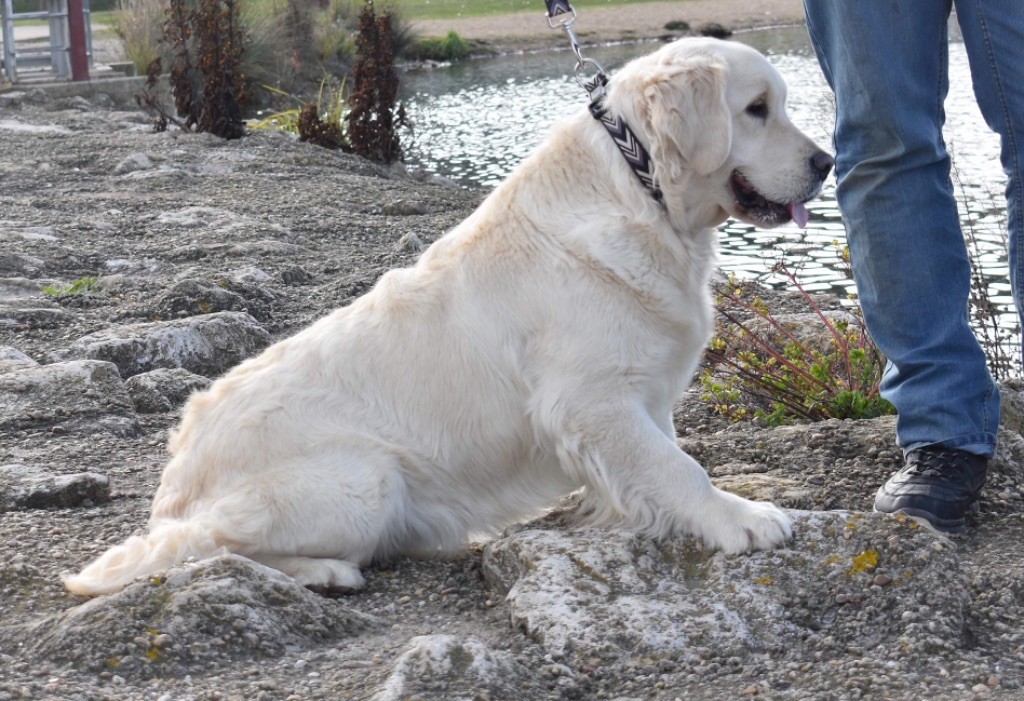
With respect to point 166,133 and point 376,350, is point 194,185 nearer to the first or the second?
point 166,133

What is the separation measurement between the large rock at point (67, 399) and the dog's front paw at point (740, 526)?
99.7 inches

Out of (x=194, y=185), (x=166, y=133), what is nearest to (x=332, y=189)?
(x=194, y=185)

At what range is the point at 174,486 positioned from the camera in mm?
3273

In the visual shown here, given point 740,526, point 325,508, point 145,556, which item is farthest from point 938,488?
point 145,556

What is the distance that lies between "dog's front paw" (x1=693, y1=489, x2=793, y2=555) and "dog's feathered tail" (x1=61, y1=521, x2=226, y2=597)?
1258 millimetres

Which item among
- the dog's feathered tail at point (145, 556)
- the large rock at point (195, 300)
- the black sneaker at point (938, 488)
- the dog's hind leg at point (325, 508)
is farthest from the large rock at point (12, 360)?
the black sneaker at point (938, 488)

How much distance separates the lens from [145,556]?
3.03 meters

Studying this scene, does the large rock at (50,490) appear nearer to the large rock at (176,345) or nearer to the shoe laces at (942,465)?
the large rock at (176,345)

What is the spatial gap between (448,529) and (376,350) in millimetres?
546

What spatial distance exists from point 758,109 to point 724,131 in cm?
17

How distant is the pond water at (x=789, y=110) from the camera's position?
24.2 ft

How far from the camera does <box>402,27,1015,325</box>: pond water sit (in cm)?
737

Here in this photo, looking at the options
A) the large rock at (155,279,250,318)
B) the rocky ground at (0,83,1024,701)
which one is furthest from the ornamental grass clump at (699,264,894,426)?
the large rock at (155,279,250,318)

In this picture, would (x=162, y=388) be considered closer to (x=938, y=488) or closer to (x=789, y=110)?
(x=938, y=488)
